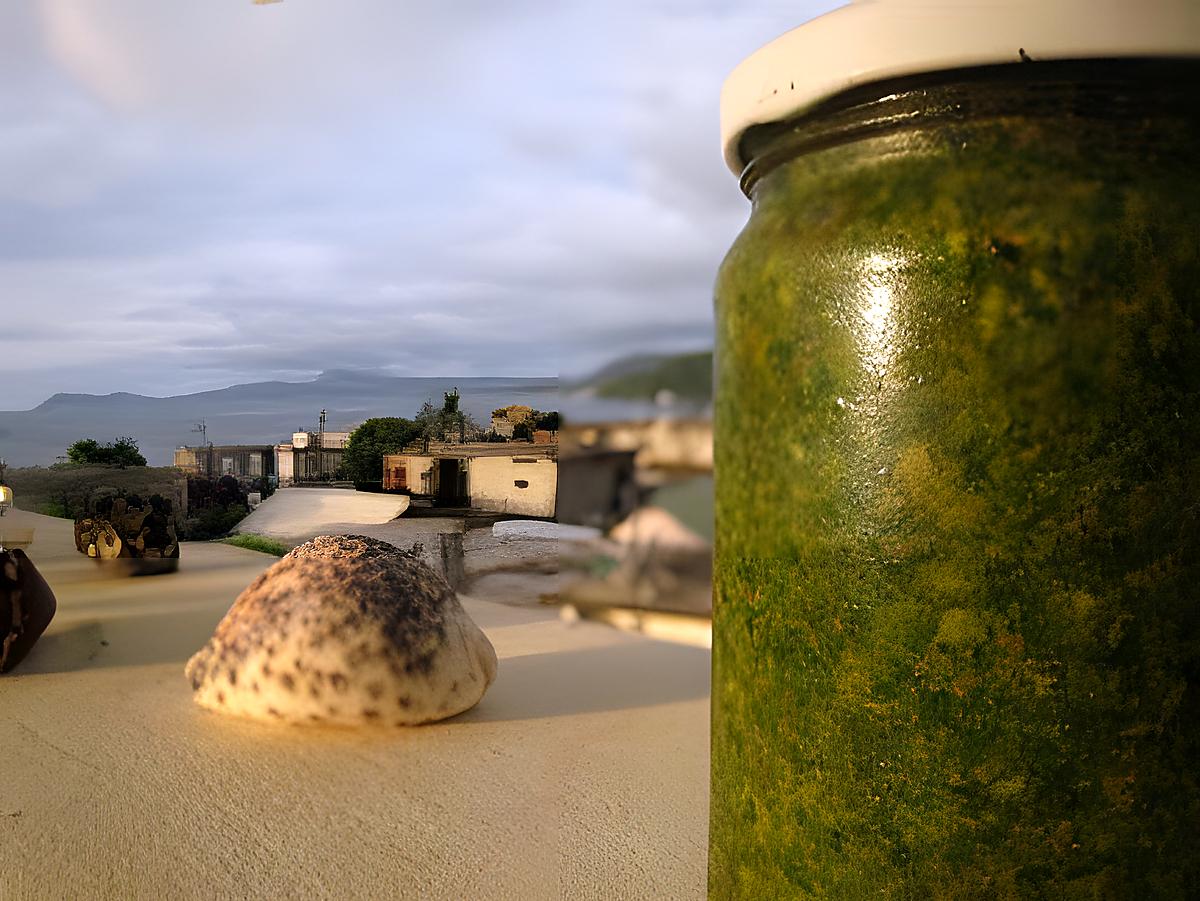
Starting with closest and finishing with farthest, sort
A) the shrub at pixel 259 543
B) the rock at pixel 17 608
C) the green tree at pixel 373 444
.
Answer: the rock at pixel 17 608
the shrub at pixel 259 543
the green tree at pixel 373 444

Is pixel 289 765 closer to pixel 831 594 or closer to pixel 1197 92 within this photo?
pixel 831 594

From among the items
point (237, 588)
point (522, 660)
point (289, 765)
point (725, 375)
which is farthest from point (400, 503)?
point (725, 375)

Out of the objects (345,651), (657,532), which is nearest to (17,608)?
(345,651)

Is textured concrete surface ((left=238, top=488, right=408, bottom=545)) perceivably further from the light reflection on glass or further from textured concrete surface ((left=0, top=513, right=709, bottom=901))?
the light reflection on glass

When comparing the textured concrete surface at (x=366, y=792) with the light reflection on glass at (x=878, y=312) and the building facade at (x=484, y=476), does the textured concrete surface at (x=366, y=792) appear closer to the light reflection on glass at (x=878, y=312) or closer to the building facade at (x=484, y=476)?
the light reflection on glass at (x=878, y=312)

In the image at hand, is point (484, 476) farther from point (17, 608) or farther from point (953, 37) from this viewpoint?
point (953, 37)

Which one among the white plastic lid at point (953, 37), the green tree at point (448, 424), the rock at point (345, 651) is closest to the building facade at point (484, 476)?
the green tree at point (448, 424)
